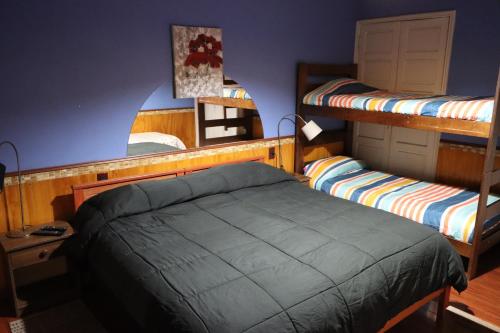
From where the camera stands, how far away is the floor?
2449 millimetres

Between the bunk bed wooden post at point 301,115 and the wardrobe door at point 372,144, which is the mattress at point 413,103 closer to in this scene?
the bunk bed wooden post at point 301,115

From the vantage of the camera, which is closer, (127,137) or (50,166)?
(50,166)

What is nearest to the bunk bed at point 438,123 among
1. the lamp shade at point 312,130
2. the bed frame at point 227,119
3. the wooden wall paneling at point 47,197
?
the lamp shade at point 312,130

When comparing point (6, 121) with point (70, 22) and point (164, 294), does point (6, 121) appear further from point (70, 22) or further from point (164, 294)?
point (164, 294)

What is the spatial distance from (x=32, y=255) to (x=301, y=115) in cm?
276

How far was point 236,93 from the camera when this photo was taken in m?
3.61

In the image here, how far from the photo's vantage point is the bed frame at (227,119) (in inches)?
135

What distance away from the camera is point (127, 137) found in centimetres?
304

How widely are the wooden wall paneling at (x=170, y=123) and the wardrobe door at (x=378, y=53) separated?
223 cm

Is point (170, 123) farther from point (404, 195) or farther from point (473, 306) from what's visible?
point (473, 306)

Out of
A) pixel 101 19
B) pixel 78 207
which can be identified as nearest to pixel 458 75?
pixel 101 19

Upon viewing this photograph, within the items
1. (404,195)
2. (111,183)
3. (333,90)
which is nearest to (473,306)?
(404,195)

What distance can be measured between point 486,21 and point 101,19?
3192 mm

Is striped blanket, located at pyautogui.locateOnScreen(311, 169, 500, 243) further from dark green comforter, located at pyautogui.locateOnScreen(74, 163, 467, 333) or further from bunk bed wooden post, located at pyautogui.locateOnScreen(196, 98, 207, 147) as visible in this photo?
bunk bed wooden post, located at pyautogui.locateOnScreen(196, 98, 207, 147)
